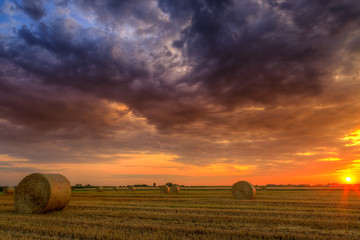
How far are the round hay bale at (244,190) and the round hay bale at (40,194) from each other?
14156mm

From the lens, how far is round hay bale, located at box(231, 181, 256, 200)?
23298 millimetres

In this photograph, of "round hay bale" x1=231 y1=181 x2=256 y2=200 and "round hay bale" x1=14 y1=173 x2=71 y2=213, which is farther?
"round hay bale" x1=231 y1=181 x2=256 y2=200

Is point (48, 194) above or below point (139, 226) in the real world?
above

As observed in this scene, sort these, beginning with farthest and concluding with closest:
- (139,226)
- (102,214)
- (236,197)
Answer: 1. (236,197)
2. (102,214)
3. (139,226)

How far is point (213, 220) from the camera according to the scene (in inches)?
422

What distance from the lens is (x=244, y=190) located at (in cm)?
2373

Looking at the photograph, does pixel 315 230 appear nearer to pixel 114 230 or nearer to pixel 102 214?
pixel 114 230

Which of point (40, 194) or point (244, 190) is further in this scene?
point (244, 190)

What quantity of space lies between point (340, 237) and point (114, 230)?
6694mm

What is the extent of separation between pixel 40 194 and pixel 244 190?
52.5 ft

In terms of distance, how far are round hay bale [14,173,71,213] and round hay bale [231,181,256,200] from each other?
14156 millimetres

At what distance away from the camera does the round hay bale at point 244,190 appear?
23.3 metres

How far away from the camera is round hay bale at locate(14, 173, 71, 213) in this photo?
46.4 feet

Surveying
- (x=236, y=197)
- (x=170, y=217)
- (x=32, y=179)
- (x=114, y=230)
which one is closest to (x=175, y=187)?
(x=236, y=197)
